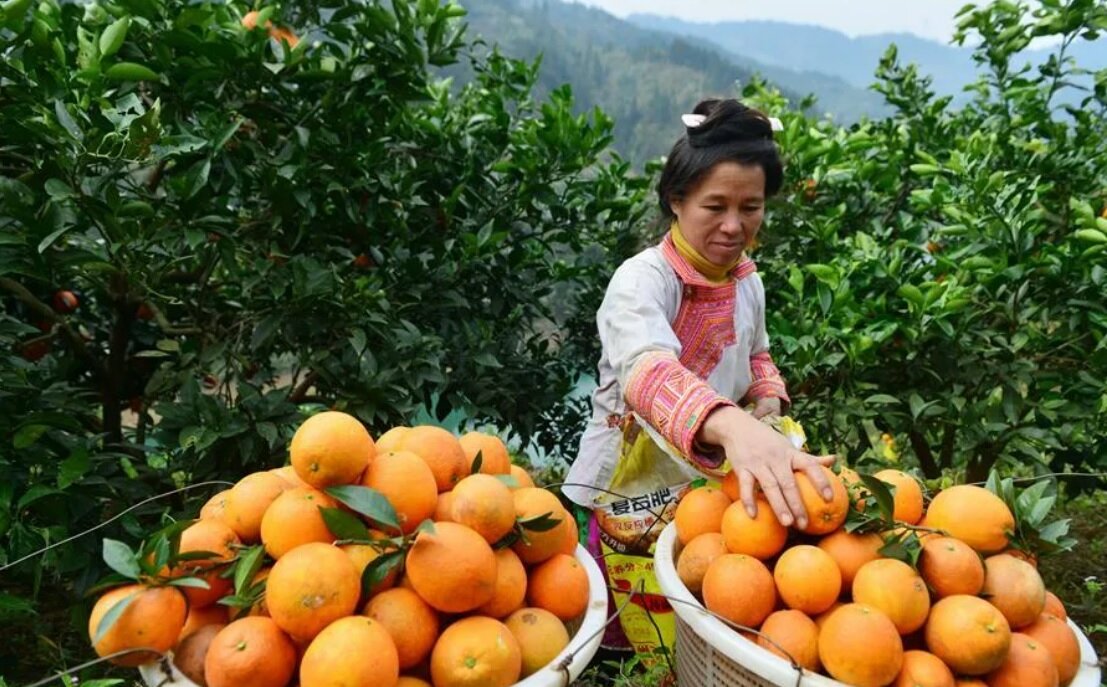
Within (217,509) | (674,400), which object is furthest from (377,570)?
(674,400)

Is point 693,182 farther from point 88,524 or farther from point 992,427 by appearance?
point 88,524

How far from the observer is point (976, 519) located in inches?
50.3

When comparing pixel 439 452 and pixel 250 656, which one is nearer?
pixel 250 656

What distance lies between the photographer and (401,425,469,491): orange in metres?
1.29

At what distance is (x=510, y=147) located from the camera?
3031mm

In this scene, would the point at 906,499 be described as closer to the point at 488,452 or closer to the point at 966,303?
the point at 488,452

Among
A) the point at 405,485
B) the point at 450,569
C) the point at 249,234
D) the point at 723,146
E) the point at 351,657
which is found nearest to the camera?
the point at 351,657

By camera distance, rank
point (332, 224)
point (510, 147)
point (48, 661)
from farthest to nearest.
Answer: point (510, 147) → point (332, 224) → point (48, 661)

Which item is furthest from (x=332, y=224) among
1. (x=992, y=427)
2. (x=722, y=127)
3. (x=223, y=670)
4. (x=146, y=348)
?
(x=992, y=427)

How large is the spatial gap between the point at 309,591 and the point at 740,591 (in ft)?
2.01

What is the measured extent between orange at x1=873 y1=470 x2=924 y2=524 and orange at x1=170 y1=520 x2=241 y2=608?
1038 millimetres

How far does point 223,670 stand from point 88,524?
1063mm

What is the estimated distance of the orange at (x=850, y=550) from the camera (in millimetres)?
1237

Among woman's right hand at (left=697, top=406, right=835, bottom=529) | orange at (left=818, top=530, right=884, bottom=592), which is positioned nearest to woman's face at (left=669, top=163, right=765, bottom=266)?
woman's right hand at (left=697, top=406, right=835, bottom=529)
